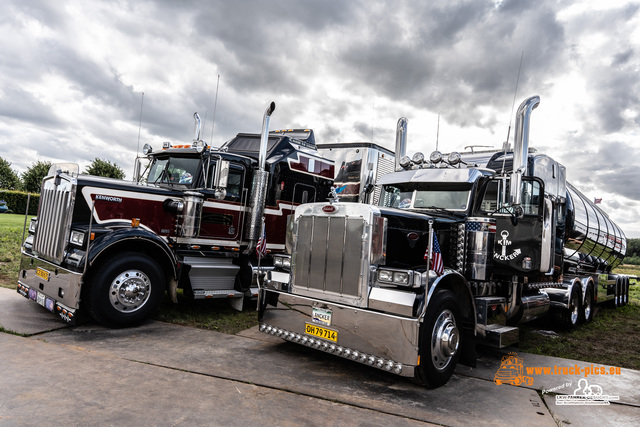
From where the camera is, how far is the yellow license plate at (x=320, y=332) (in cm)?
501

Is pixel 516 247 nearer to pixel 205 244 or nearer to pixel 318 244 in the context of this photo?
pixel 318 244

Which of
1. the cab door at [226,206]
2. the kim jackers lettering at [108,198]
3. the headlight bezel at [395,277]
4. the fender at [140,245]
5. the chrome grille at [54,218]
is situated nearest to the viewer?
the headlight bezel at [395,277]

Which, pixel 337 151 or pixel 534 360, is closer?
pixel 534 360

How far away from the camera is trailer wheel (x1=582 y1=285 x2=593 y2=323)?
A: 920 centimetres

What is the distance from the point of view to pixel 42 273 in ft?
21.6

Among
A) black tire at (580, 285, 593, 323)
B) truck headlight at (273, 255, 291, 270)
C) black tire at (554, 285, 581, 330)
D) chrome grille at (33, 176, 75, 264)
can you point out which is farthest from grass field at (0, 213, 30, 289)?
black tire at (580, 285, 593, 323)

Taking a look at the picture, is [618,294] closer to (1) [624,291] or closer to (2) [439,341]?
(1) [624,291]

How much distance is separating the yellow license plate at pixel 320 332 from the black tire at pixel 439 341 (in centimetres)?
100

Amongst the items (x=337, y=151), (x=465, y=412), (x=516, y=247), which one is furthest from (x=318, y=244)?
(x=337, y=151)

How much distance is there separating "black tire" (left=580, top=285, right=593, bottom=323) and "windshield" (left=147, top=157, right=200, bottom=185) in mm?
8419

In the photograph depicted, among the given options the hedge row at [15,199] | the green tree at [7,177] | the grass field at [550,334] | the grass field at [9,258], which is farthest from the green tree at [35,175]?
the grass field at [550,334]

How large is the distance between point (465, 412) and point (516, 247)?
111 inches

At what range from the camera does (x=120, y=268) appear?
6219 millimetres

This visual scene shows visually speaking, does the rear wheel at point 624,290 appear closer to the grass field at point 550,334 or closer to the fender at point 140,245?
the grass field at point 550,334
